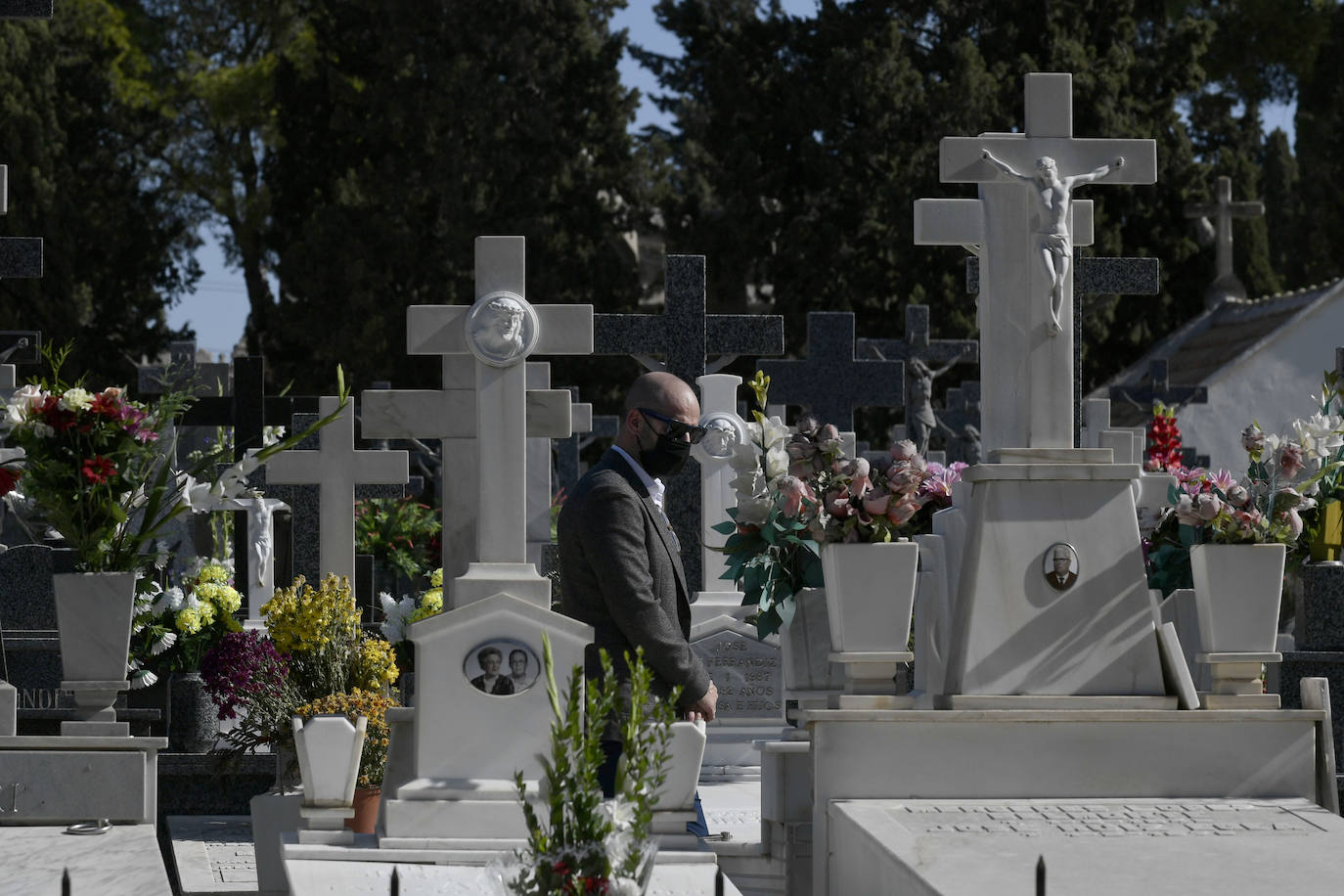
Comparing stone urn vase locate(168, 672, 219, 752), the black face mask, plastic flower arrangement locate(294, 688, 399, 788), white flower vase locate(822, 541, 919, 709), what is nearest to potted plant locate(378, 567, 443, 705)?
plastic flower arrangement locate(294, 688, 399, 788)

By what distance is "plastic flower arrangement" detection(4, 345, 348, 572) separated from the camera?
21.2 feet

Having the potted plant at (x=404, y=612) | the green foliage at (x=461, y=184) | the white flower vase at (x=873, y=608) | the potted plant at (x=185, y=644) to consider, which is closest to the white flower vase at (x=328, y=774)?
the white flower vase at (x=873, y=608)

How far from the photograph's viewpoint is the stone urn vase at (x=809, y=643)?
281 inches

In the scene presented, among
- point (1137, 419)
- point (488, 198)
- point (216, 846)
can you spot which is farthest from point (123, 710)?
point (488, 198)

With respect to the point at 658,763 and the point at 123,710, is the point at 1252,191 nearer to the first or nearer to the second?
the point at 123,710

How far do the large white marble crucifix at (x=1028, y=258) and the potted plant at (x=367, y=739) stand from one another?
266cm

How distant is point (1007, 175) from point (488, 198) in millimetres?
22610

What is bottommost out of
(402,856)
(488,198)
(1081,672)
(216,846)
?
(216,846)

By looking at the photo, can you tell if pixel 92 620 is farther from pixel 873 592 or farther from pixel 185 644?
pixel 185 644

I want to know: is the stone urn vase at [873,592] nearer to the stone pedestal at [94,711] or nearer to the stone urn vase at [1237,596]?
the stone urn vase at [1237,596]

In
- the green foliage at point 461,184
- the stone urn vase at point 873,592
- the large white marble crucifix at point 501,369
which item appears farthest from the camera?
the green foliage at point 461,184

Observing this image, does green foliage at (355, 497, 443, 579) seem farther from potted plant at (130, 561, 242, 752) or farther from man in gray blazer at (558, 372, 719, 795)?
man in gray blazer at (558, 372, 719, 795)

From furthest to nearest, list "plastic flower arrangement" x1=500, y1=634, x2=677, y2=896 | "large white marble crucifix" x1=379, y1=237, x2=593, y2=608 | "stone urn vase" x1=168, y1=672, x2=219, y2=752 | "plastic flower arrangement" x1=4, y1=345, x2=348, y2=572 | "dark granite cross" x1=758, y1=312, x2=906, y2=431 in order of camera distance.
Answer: "dark granite cross" x1=758, y1=312, x2=906, y2=431, "stone urn vase" x1=168, y1=672, x2=219, y2=752, "plastic flower arrangement" x1=4, y1=345, x2=348, y2=572, "large white marble crucifix" x1=379, y1=237, x2=593, y2=608, "plastic flower arrangement" x1=500, y1=634, x2=677, y2=896

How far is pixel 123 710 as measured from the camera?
32.1 feet
